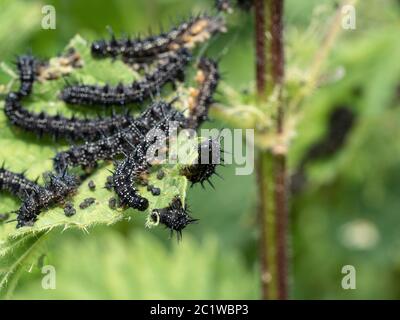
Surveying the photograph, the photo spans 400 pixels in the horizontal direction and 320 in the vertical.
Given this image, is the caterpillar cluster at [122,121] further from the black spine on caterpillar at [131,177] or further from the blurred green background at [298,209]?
the blurred green background at [298,209]

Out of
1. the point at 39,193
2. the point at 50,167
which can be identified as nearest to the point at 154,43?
the point at 50,167

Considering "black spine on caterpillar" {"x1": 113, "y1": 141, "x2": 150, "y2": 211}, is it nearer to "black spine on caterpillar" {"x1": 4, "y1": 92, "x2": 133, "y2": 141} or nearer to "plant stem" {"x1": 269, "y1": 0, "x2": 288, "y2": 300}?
"black spine on caterpillar" {"x1": 4, "y1": 92, "x2": 133, "y2": 141}

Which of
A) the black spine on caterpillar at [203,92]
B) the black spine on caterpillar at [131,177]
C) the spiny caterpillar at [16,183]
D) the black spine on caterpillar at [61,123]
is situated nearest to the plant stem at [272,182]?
the black spine on caterpillar at [203,92]

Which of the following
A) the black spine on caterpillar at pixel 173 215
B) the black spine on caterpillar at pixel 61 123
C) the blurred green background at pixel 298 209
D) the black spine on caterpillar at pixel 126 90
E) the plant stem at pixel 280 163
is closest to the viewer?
the black spine on caterpillar at pixel 173 215

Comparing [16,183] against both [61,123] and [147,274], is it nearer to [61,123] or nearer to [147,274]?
[61,123]
